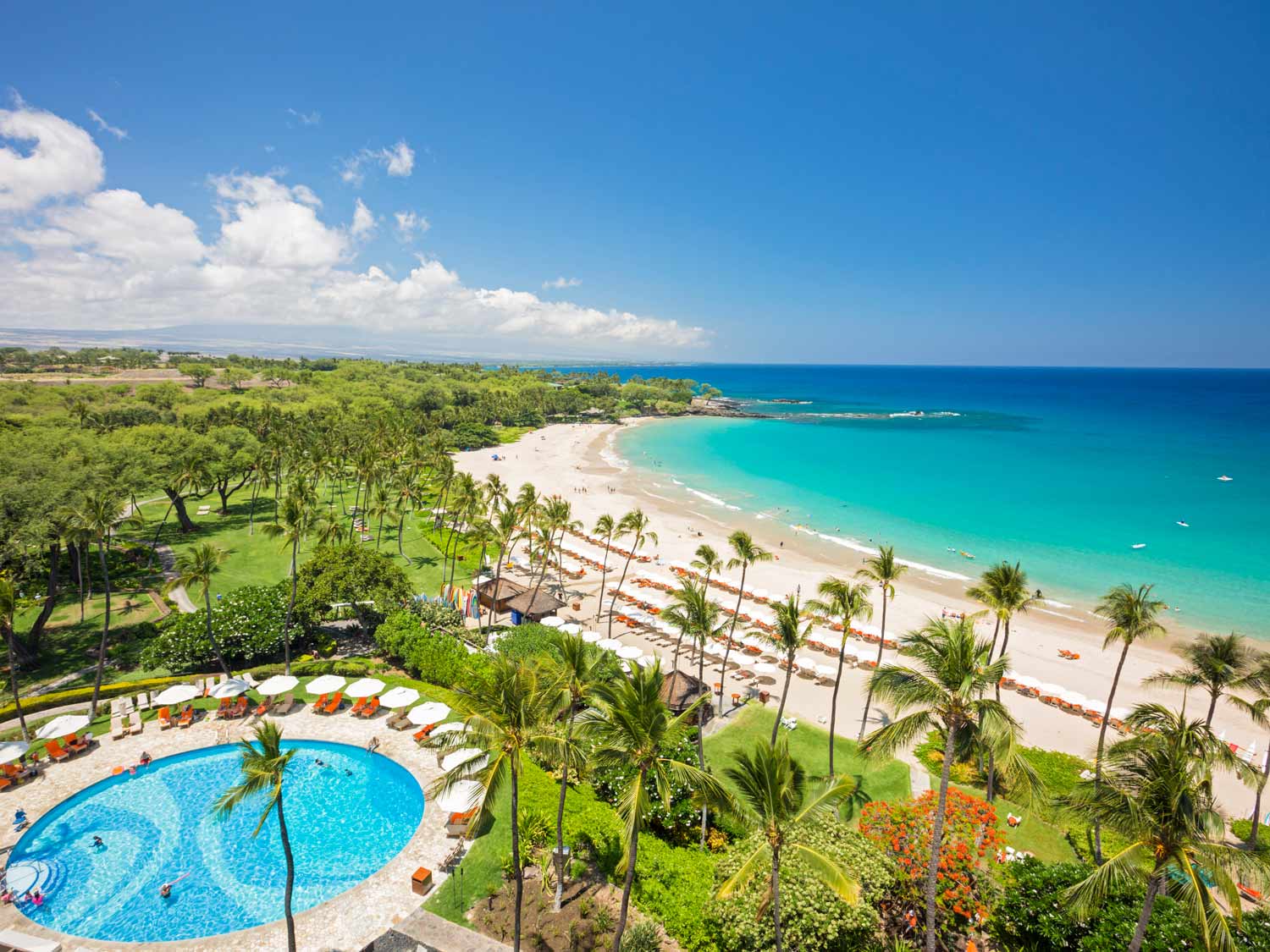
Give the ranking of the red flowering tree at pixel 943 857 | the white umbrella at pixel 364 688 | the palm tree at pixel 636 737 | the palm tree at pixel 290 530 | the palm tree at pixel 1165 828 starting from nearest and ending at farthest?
the palm tree at pixel 1165 828, the palm tree at pixel 636 737, the red flowering tree at pixel 943 857, the white umbrella at pixel 364 688, the palm tree at pixel 290 530

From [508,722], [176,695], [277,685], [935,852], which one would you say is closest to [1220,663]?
[935,852]

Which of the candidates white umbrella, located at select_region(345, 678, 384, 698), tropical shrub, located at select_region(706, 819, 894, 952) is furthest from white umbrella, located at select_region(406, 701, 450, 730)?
tropical shrub, located at select_region(706, 819, 894, 952)

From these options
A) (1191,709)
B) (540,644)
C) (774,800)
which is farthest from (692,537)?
(774,800)

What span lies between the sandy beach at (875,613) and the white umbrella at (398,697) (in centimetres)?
1595

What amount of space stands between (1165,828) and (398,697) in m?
30.0

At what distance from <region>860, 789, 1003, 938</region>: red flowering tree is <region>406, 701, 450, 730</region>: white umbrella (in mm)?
19749

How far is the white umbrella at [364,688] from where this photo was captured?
2884 centimetres

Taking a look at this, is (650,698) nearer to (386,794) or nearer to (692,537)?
(386,794)

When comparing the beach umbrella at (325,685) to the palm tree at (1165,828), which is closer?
the palm tree at (1165,828)

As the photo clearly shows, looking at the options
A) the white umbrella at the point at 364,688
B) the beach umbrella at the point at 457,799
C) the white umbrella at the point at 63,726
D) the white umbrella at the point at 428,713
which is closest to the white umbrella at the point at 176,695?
the white umbrella at the point at 63,726

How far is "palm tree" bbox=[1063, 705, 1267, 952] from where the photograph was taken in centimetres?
1113

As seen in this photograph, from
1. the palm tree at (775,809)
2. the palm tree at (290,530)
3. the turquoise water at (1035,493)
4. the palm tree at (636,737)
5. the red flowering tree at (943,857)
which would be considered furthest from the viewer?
the turquoise water at (1035,493)

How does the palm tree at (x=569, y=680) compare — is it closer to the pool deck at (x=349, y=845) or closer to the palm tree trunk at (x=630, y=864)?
the palm tree trunk at (x=630, y=864)

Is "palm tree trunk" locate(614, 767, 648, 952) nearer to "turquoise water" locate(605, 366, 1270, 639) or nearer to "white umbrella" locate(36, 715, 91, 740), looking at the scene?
"white umbrella" locate(36, 715, 91, 740)
